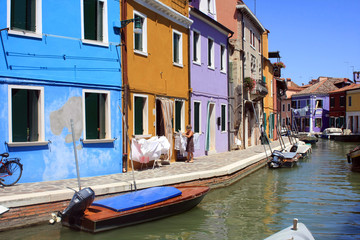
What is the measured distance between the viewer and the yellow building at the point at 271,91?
35.9 m

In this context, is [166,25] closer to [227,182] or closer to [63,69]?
[63,69]

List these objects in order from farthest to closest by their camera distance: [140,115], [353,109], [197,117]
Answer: [353,109] → [197,117] → [140,115]

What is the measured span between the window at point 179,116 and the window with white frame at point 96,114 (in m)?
4.70

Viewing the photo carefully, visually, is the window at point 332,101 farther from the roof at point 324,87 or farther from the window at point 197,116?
the window at point 197,116

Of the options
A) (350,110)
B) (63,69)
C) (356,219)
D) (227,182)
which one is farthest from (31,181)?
(350,110)

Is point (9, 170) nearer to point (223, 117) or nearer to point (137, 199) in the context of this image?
point (137, 199)

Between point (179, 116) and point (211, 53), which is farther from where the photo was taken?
point (211, 53)

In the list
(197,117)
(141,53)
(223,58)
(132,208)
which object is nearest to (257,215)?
(132,208)

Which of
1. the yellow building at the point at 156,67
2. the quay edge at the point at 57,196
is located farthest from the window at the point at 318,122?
the quay edge at the point at 57,196

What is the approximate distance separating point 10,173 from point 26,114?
5.54 feet

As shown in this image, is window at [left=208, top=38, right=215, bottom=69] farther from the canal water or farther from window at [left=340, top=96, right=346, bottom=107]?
window at [left=340, top=96, right=346, bottom=107]

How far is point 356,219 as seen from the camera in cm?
935

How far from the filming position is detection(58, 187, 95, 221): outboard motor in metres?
7.83

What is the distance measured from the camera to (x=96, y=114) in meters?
12.4
